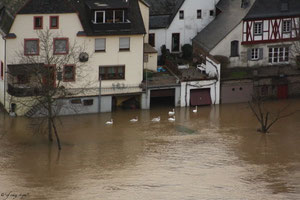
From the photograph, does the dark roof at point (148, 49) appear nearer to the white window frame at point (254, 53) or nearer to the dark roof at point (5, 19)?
the white window frame at point (254, 53)

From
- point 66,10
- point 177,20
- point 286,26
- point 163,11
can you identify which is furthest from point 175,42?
point 66,10

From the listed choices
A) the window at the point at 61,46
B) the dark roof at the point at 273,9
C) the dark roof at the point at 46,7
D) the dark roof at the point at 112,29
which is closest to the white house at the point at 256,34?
the dark roof at the point at 273,9

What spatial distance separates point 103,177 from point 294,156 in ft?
48.7

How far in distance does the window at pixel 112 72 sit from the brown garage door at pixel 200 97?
6408mm

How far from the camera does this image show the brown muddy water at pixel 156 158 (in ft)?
208

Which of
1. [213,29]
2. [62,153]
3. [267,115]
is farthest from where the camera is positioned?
[213,29]

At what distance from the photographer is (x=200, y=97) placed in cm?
8344

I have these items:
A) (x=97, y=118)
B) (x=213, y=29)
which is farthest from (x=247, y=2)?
(x=97, y=118)

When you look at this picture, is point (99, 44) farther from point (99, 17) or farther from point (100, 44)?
point (99, 17)

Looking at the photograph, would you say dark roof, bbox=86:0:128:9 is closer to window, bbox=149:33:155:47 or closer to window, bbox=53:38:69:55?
window, bbox=53:38:69:55

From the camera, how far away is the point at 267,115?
7606 cm

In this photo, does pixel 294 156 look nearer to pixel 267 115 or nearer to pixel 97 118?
pixel 267 115

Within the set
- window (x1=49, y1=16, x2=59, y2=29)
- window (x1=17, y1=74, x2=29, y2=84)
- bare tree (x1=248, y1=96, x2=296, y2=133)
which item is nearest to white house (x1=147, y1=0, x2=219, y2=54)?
bare tree (x1=248, y1=96, x2=296, y2=133)

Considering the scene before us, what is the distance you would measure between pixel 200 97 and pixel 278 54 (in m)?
8.35
